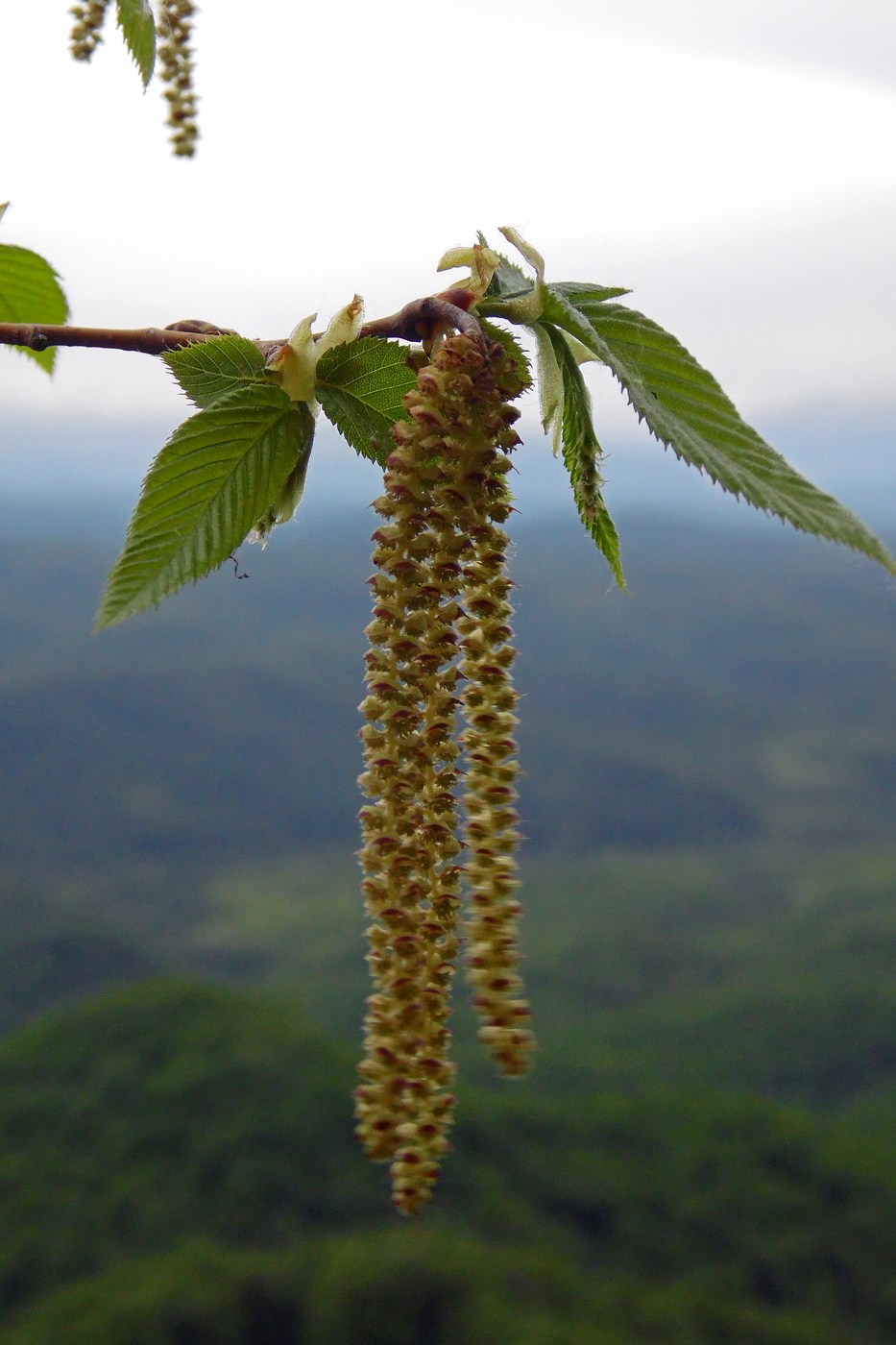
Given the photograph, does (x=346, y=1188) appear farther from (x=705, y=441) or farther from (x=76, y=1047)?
(x=705, y=441)

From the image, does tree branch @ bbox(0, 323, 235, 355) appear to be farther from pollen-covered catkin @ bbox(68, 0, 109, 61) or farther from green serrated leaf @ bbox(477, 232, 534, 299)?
pollen-covered catkin @ bbox(68, 0, 109, 61)

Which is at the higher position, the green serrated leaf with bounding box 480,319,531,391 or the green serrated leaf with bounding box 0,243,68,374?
the green serrated leaf with bounding box 0,243,68,374

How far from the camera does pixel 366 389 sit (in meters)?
0.60

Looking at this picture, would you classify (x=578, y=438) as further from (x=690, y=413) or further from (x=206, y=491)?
(x=206, y=491)

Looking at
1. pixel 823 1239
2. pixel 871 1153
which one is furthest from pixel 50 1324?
pixel 871 1153

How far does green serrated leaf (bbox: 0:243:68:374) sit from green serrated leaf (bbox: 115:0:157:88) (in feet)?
0.57

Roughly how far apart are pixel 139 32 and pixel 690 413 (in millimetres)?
656

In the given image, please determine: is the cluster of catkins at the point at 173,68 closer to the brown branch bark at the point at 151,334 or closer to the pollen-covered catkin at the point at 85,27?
the pollen-covered catkin at the point at 85,27

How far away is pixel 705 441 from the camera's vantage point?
1.74 ft

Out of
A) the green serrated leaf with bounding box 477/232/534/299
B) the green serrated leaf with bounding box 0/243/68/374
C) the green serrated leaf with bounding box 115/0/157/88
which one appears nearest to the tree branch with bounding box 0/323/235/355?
the green serrated leaf with bounding box 477/232/534/299

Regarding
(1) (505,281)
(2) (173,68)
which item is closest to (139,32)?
(2) (173,68)

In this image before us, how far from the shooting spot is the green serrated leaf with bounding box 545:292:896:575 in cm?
50

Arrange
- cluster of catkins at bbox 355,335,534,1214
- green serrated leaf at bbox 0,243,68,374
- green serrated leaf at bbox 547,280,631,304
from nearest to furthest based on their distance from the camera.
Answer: cluster of catkins at bbox 355,335,534,1214 → green serrated leaf at bbox 547,280,631,304 → green serrated leaf at bbox 0,243,68,374

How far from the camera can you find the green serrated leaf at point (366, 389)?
58 centimetres
